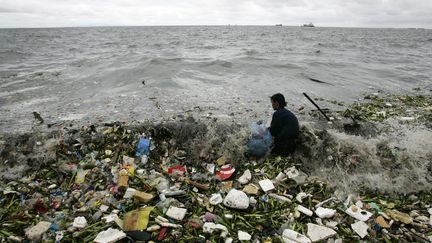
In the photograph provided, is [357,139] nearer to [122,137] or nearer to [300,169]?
[300,169]

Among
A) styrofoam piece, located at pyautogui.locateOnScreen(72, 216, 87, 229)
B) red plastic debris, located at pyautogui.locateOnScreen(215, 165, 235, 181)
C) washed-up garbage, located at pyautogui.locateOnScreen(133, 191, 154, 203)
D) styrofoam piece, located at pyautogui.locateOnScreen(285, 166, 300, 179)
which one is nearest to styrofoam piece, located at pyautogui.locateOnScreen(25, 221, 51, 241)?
styrofoam piece, located at pyautogui.locateOnScreen(72, 216, 87, 229)

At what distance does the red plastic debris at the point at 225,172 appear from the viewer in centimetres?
496

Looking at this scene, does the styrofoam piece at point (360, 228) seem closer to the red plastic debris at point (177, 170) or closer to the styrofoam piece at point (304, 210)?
the styrofoam piece at point (304, 210)

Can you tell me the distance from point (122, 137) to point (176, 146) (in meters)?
1.24

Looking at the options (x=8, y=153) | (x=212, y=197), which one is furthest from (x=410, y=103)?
(x=8, y=153)

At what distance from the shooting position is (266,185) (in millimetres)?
4637

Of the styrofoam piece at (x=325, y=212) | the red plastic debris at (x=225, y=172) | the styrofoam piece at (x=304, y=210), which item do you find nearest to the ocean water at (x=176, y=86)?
the red plastic debris at (x=225, y=172)

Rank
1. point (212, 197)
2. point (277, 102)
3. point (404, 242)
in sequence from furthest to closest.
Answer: point (277, 102)
point (212, 197)
point (404, 242)

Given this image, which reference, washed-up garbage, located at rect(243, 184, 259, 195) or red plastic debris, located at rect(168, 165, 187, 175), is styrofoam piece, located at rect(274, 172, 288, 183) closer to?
washed-up garbage, located at rect(243, 184, 259, 195)

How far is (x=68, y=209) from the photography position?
13.5 feet

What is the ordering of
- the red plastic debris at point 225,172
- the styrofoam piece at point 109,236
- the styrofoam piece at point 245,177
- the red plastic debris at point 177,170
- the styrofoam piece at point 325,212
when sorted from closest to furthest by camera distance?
the styrofoam piece at point 109,236 → the styrofoam piece at point 325,212 → the styrofoam piece at point 245,177 → the red plastic debris at point 225,172 → the red plastic debris at point 177,170

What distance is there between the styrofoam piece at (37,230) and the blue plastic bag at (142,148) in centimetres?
214

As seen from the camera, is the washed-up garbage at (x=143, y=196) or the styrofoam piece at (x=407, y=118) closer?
the washed-up garbage at (x=143, y=196)

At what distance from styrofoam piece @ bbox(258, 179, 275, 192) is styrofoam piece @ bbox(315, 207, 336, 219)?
2.61 feet
